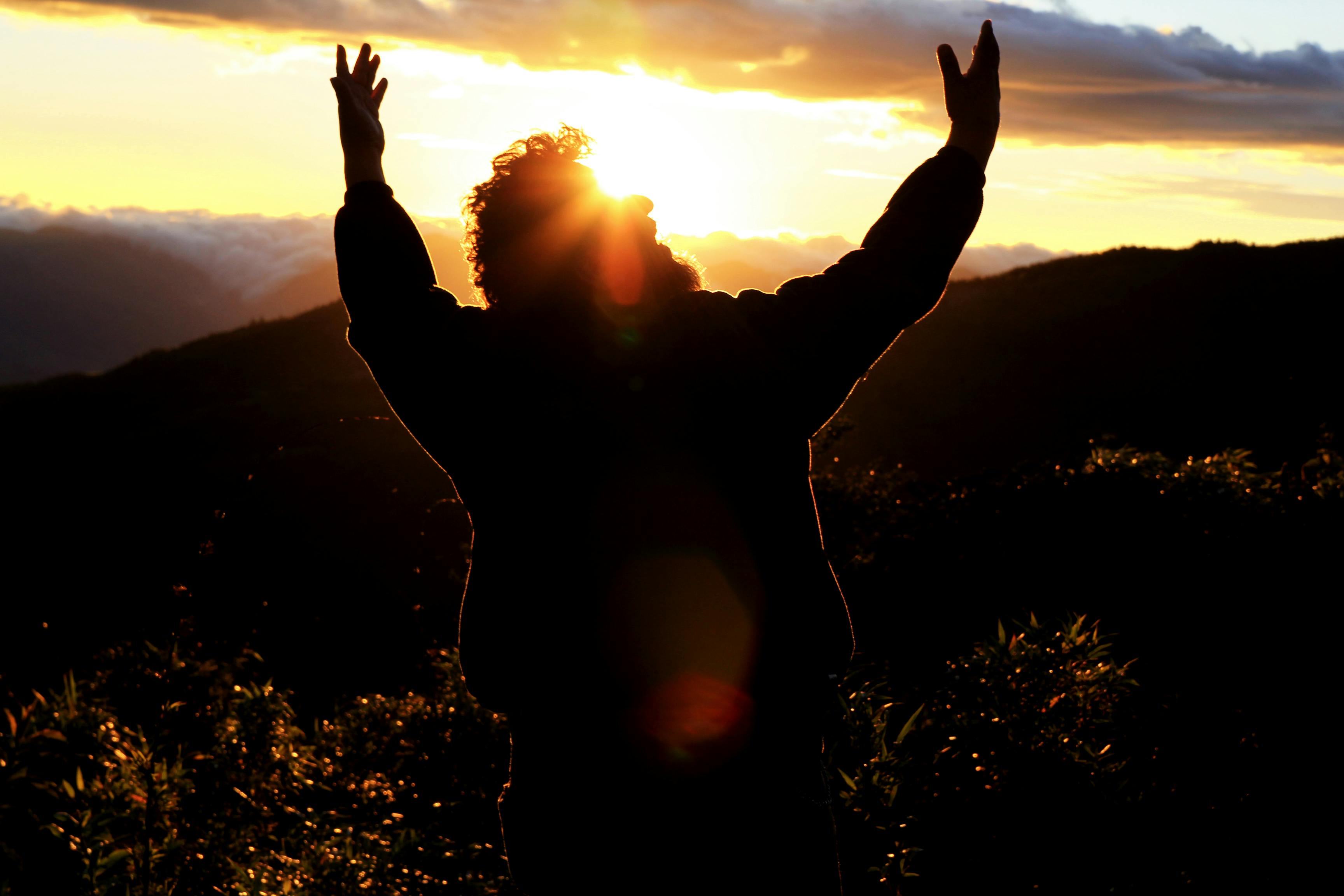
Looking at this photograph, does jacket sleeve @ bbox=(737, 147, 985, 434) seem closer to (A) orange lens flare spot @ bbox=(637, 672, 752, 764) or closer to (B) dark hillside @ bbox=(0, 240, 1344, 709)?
(A) orange lens flare spot @ bbox=(637, 672, 752, 764)

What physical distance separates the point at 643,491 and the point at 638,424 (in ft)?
0.36

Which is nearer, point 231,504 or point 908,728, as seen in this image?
point 908,728

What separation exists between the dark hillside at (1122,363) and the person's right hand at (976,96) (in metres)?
25.4

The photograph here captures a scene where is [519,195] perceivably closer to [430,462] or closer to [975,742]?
[975,742]

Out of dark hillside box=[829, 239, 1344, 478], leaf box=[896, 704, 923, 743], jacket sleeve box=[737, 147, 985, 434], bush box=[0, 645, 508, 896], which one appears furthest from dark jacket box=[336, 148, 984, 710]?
dark hillside box=[829, 239, 1344, 478]

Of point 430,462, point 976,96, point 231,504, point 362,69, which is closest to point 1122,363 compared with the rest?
point 430,462

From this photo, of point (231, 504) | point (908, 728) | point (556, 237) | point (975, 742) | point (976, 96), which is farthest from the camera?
point (231, 504)

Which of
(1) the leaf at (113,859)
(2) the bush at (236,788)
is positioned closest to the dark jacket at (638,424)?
(2) the bush at (236,788)

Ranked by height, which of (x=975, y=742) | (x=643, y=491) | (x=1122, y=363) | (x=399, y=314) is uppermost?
(x=399, y=314)

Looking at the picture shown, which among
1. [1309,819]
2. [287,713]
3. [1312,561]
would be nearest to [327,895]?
[287,713]

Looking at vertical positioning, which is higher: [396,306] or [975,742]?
[396,306]

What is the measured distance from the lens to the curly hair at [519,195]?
1676 mm

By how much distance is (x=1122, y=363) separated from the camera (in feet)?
112

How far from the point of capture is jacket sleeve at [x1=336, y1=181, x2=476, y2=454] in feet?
5.24
